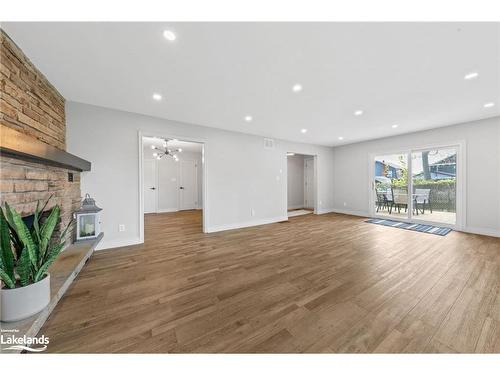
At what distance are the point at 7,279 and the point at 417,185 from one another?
24.1 feet

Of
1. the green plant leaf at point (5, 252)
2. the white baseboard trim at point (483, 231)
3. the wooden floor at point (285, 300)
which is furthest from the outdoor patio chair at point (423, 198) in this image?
the green plant leaf at point (5, 252)

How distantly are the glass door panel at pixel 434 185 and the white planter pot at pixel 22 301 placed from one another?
23.3 feet

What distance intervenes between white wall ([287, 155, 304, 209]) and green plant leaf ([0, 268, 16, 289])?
7362 mm

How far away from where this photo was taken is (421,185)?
493 centimetres

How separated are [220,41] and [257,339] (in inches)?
98.9

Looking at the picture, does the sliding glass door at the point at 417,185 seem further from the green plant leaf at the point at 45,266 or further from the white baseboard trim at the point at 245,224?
the green plant leaf at the point at 45,266

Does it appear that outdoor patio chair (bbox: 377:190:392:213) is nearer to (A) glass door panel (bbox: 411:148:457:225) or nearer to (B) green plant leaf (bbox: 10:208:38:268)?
(A) glass door panel (bbox: 411:148:457:225)

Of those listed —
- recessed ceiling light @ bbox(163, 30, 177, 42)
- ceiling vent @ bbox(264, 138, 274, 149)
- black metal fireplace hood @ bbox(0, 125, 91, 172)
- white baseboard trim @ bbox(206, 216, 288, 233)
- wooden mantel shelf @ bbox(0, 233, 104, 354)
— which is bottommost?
white baseboard trim @ bbox(206, 216, 288, 233)

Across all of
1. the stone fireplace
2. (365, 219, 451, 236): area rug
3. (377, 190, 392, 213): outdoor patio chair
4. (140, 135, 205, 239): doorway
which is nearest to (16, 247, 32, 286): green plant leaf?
the stone fireplace

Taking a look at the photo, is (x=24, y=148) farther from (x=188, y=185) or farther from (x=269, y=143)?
(x=188, y=185)

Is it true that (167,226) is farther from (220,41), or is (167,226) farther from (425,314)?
(425,314)

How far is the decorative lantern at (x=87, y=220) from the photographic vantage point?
265cm

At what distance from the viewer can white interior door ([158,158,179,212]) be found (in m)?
7.39

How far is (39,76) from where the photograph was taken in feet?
7.11
